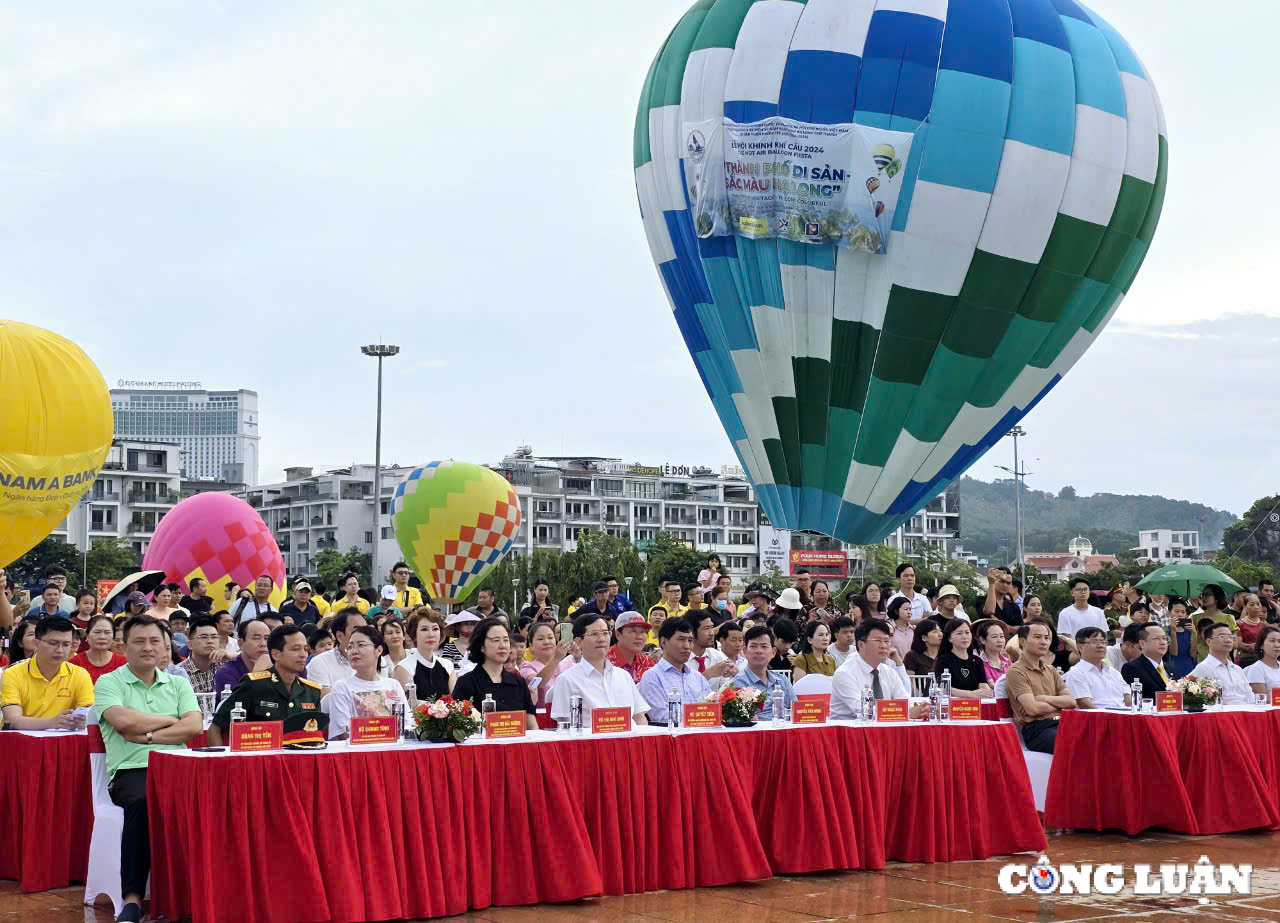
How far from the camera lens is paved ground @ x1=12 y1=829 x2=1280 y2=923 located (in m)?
8.16

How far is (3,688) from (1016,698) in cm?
681

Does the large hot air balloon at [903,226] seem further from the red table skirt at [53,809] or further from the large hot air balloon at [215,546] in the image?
the red table skirt at [53,809]

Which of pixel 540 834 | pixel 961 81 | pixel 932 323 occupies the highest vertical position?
pixel 961 81

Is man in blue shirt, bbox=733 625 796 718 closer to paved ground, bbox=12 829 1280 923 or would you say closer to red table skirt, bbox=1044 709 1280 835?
paved ground, bbox=12 829 1280 923

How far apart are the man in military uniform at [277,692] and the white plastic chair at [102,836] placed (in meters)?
0.73

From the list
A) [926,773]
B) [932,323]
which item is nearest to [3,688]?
[926,773]

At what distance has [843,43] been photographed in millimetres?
18266

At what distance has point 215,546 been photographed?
25.9 m

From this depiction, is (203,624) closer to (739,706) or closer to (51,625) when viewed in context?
(51,625)

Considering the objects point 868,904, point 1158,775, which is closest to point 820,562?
point 1158,775

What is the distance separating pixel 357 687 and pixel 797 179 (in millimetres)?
11341

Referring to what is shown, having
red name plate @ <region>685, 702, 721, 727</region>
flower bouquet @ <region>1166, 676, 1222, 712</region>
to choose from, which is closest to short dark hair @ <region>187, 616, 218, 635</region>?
red name plate @ <region>685, 702, 721, 727</region>

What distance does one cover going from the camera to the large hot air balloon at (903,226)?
59.3 feet

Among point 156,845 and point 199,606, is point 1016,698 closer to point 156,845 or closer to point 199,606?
point 156,845
